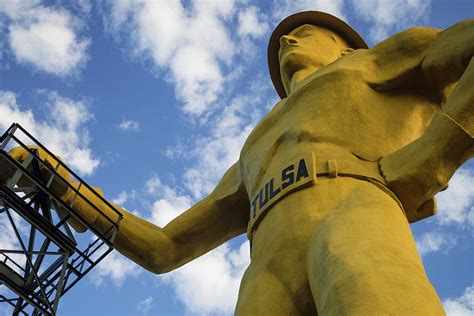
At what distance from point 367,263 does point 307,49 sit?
177 inches

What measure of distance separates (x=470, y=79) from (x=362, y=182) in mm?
1170

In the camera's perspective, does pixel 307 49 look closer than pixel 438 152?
No

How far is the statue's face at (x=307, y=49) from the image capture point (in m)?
8.67

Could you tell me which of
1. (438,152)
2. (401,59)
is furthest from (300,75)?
(438,152)

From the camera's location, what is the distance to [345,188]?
5.91m

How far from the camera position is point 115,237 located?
7254 millimetres

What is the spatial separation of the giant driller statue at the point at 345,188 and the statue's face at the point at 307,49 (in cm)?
32

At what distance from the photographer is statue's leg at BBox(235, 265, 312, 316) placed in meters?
5.40

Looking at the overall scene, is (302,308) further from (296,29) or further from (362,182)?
(296,29)

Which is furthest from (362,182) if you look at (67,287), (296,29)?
(296,29)

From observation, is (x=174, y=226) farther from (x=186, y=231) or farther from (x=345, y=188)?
(x=345, y=188)

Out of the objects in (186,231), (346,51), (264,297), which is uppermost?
(346,51)

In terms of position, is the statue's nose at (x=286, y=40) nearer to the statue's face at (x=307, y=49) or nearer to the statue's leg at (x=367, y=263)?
the statue's face at (x=307, y=49)

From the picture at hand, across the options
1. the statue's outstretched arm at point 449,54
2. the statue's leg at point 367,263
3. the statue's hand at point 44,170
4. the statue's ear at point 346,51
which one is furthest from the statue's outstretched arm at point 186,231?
the statue's ear at point 346,51
